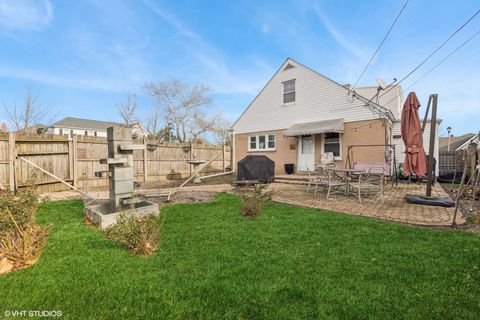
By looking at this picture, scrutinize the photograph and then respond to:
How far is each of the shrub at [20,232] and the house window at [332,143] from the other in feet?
44.4

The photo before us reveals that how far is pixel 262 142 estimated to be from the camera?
17.8 m

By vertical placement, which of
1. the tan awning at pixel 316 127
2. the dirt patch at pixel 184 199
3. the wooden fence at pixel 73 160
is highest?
the tan awning at pixel 316 127

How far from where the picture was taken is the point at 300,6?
10742 mm

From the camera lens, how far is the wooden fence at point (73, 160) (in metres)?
8.66

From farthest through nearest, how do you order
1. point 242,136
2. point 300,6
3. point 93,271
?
point 242,136 < point 300,6 < point 93,271

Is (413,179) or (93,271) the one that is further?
(413,179)

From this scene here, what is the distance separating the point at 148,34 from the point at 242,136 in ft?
29.1

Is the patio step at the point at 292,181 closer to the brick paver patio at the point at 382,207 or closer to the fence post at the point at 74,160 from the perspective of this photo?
the brick paver patio at the point at 382,207

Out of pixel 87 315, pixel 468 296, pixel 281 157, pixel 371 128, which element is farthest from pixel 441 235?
pixel 281 157

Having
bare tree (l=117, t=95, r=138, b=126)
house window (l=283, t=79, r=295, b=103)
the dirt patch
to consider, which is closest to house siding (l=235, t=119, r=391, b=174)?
house window (l=283, t=79, r=295, b=103)

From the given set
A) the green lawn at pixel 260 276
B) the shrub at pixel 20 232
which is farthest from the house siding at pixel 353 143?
the shrub at pixel 20 232

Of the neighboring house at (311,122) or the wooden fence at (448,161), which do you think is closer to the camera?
the neighboring house at (311,122)

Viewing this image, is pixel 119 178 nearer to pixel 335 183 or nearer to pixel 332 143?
pixel 335 183

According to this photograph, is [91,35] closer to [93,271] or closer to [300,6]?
[300,6]
